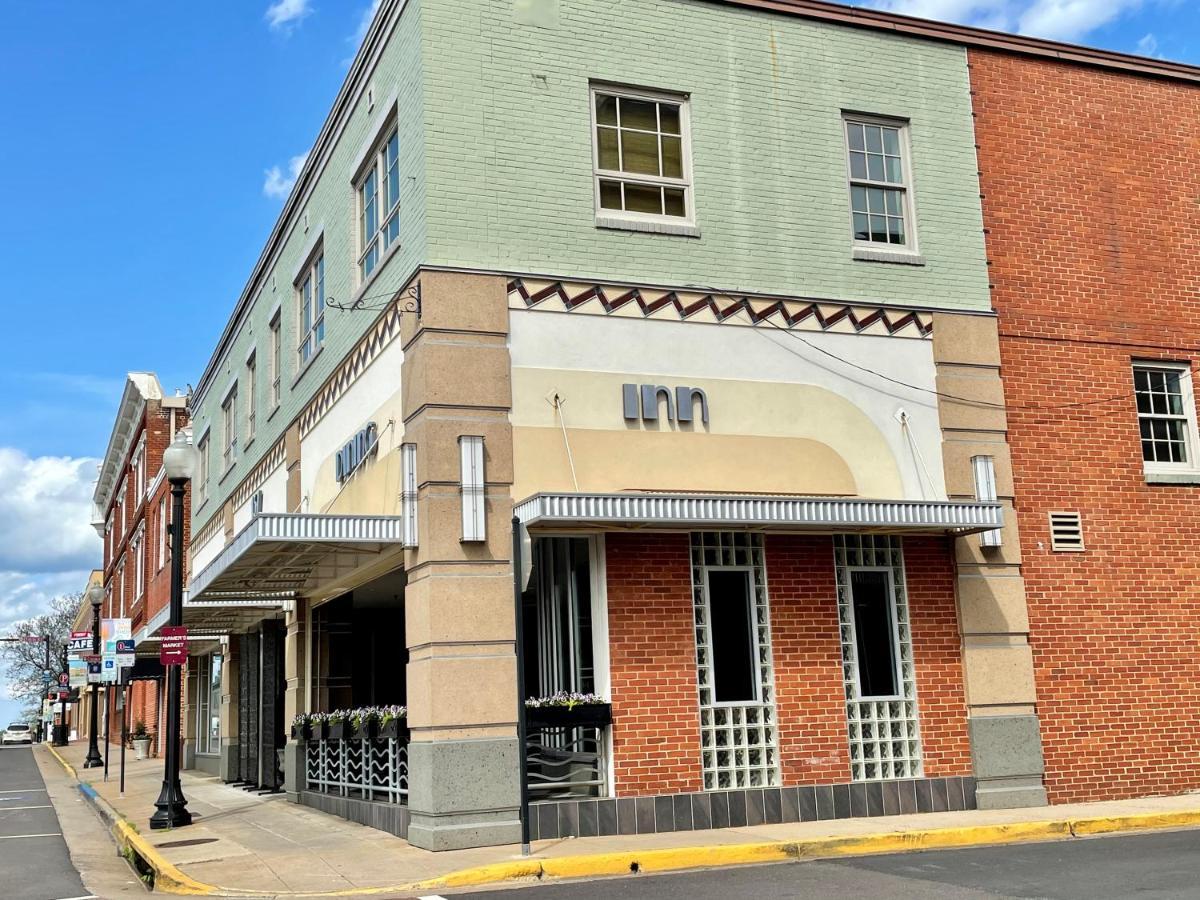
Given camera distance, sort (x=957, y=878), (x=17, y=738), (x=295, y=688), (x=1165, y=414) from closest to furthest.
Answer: (x=957, y=878) < (x=1165, y=414) < (x=295, y=688) < (x=17, y=738)

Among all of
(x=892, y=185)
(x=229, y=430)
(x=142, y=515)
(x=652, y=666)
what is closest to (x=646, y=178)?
(x=892, y=185)

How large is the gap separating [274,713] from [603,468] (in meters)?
10.7

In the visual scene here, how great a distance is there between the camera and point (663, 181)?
14695 mm

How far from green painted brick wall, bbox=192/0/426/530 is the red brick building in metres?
12.3

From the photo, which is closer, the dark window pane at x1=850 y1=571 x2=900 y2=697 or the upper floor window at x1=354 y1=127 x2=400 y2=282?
the dark window pane at x1=850 y1=571 x2=900 y2=697

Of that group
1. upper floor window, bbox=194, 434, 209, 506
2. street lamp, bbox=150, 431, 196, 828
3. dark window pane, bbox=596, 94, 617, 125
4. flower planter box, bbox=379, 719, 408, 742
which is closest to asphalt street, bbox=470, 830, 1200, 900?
flower planter box, bbox=379, 719, 408, 742

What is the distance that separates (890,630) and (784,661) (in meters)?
1.50

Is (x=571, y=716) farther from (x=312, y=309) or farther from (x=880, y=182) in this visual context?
(x=312, y=309)

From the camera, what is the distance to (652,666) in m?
13.4

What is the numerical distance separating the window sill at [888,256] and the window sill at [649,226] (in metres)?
2.17

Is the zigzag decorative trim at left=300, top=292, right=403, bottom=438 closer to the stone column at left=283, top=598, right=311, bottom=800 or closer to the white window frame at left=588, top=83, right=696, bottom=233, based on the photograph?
the white window frame at left=588, top=83, right=696, bottom=233

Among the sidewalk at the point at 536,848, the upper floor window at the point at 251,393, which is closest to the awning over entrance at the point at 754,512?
the sidewalk at the point at 536,848

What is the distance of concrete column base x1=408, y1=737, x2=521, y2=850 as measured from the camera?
12258mm

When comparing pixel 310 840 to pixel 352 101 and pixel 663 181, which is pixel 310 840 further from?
pixel 352 101
